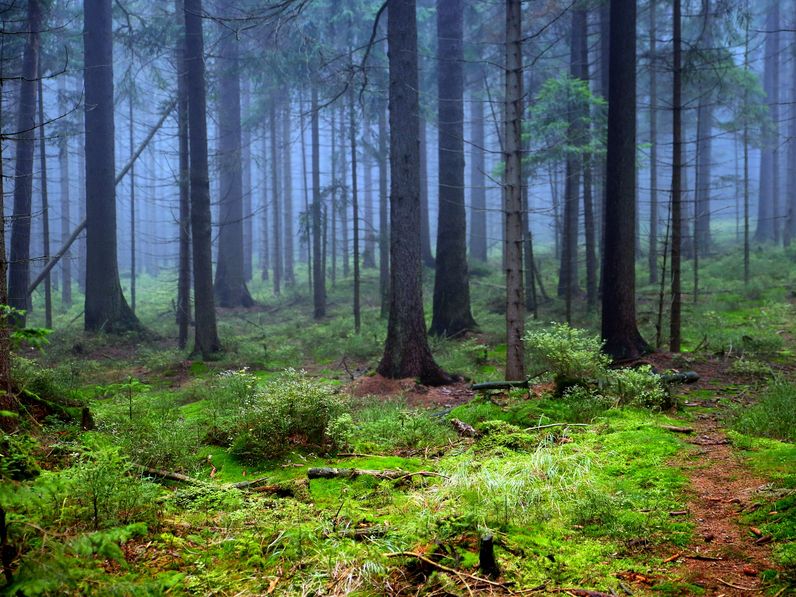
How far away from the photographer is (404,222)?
10117 mm

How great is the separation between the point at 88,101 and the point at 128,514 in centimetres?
1667

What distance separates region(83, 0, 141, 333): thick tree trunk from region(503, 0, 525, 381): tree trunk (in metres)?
12.0

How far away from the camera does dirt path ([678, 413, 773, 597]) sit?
3.12 metres

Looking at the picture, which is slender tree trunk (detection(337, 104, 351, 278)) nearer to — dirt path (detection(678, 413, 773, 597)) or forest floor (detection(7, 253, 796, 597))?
forest floor (detection(7, 253, 796, 597))

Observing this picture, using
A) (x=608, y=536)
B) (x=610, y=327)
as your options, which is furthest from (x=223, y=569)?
(x=610, y=327)

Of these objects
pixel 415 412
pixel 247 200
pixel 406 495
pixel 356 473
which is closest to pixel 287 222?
pixel 247 200

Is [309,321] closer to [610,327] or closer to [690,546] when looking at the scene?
[610,327]

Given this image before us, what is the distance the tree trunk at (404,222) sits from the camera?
1006 cm

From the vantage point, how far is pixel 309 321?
2058cm

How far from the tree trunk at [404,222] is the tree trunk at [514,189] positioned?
6.55ft

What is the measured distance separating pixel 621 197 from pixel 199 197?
9402 millimetres

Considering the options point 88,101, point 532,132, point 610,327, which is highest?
point 88,101

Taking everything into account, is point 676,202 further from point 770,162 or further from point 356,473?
point 770,162

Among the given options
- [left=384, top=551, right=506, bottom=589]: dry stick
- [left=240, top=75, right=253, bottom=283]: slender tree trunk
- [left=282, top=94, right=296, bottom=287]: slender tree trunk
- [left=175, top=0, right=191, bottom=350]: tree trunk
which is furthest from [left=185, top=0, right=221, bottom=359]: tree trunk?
[left=240, top=75, right=253, bottom=283]: slender tree trunk
